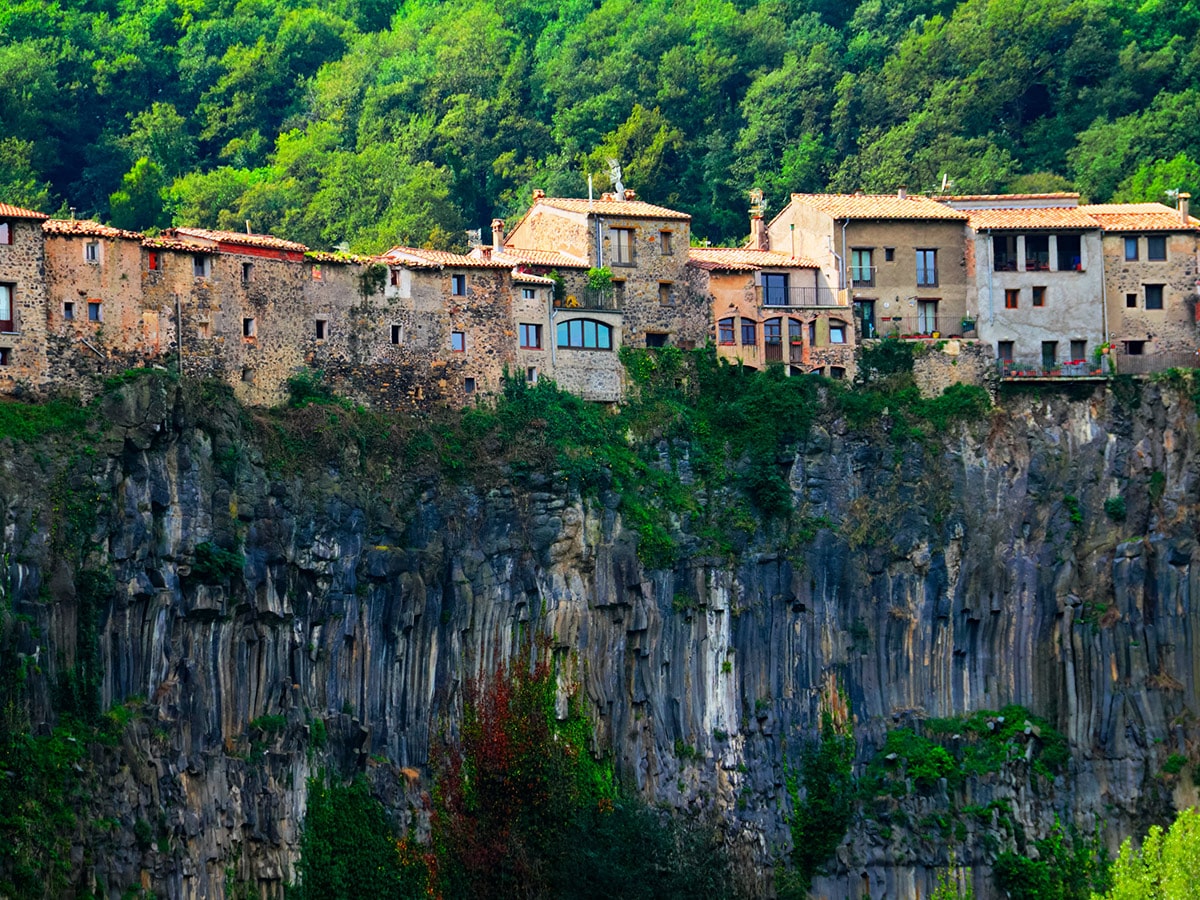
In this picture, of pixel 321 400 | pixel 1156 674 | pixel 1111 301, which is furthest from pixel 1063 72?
pixel 321 400

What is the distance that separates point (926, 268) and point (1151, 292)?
7866mm

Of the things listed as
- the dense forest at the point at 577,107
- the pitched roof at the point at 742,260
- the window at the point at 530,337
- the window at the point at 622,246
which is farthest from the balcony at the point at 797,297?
the dense forest at the point at 577,107

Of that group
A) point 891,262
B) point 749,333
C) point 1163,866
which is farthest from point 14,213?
point 1163,866

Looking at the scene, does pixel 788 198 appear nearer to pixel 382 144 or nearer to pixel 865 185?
pixel 865 185

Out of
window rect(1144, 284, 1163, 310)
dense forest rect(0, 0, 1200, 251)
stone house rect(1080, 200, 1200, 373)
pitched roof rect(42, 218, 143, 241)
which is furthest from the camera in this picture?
dense forest rect(0, 0, 1200, 251)

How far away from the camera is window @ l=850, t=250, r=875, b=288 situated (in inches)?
3942

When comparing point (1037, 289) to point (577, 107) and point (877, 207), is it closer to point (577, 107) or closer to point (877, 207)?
point (877, 207)

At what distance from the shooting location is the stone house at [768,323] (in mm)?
98188

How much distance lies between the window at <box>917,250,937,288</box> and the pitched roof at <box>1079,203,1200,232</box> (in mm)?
6020

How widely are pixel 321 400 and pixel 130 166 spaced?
38.5 meters

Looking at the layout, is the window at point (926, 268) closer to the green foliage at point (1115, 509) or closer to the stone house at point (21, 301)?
the green foliage at point (1115, 509)

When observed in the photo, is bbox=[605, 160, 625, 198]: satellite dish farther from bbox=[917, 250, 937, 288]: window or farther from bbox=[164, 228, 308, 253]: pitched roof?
bbox=[164, 228, 308, 253]: pitched roof

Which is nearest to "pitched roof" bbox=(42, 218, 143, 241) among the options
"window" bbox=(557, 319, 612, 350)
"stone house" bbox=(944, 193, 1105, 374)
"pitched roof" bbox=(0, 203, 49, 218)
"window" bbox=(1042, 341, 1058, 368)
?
"pitched roof" bbox=(0, 203, 49, 218)

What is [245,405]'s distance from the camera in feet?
287
